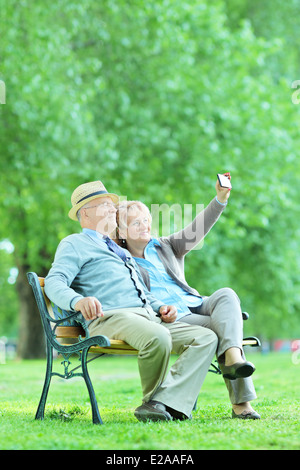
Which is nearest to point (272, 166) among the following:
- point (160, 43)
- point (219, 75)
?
point (219, 75)

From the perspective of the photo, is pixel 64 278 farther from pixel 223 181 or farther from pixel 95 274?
pixel 223 181

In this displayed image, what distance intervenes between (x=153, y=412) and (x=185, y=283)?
111 centimetres

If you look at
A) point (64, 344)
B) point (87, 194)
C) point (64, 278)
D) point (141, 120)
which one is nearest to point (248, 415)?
point (64, 344)

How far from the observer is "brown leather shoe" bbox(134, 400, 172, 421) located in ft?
13.4

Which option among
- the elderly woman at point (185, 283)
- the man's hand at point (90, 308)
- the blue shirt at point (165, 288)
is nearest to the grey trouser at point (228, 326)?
the elderly woman at point (185, 283)

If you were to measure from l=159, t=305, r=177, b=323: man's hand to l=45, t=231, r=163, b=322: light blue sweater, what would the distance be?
0.07 m

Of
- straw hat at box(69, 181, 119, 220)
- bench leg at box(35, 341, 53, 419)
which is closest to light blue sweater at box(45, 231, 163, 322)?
straw hat at box(69, 181, 119, 220)

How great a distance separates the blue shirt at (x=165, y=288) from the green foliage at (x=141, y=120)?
23.9ft

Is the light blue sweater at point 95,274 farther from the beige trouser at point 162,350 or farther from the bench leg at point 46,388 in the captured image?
the bench leg at point 46,388

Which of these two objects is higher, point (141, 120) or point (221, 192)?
point (141, 120)

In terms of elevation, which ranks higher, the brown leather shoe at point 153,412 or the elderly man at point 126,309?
the elderly man at point 126,309

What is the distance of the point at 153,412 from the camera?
13.4 ft

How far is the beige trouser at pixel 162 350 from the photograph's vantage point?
409 centimetres
